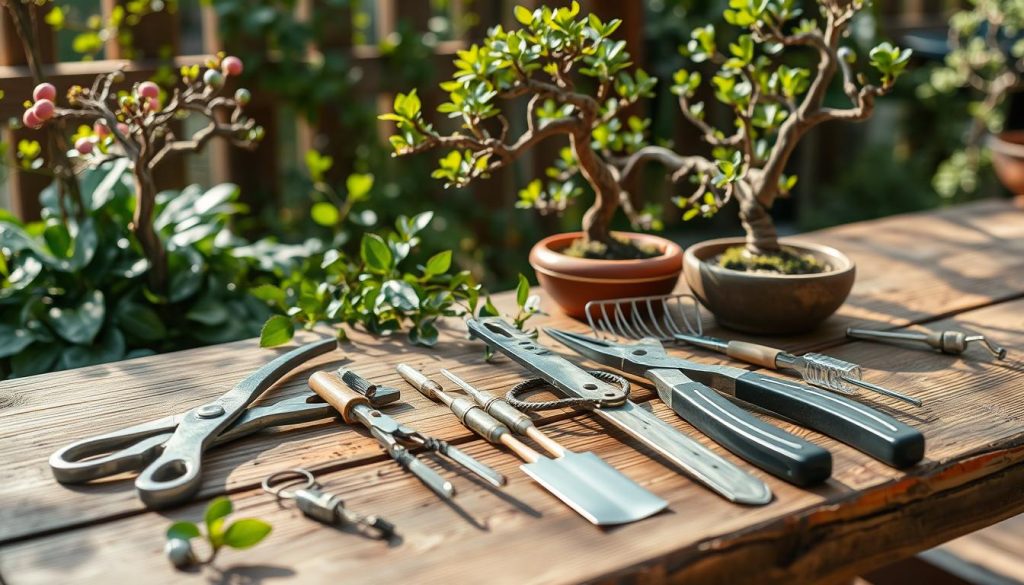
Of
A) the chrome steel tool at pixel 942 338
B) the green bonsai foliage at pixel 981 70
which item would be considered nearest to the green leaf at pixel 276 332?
the chrome steel tool at pixel 942 338

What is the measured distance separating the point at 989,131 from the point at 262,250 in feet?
9.47

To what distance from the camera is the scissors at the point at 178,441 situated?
0.98 m

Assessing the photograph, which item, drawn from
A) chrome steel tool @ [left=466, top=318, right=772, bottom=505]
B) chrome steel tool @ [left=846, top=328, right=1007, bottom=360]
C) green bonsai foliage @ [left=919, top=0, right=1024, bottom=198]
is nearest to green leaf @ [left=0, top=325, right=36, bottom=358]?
chrome steel tool @ [left=466, top=318, right=772, bottom=505]

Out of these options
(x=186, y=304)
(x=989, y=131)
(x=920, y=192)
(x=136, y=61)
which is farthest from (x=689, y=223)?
(x=186, y=304)

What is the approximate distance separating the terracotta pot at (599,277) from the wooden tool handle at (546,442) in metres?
0.47

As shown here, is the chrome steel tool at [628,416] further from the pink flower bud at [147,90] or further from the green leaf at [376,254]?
the pink flower bud at [147,90]

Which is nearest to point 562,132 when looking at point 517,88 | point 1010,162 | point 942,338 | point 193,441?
point 517,88

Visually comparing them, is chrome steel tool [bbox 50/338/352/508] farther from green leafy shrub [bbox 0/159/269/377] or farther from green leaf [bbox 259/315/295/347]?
green leafy shrub [bbox 0/159/269/377]

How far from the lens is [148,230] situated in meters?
1.79

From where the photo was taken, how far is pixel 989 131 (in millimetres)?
3795

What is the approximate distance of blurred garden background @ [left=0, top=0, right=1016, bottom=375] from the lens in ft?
5.96

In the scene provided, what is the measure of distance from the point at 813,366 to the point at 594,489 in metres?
0.42

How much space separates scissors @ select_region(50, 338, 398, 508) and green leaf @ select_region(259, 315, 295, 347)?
0.55ft

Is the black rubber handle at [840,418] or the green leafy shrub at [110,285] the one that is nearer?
the black rubber handle at [840,418]
